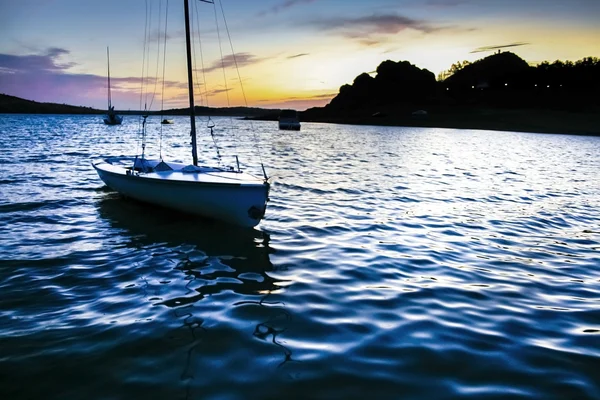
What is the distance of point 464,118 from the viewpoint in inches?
4503

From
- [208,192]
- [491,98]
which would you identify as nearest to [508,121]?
[491,98]

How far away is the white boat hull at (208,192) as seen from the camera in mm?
10859

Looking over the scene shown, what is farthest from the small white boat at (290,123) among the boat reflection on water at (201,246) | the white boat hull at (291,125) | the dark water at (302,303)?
the boat reflection on water at (201,246)

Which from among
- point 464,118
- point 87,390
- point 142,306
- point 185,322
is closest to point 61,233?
point 142,306

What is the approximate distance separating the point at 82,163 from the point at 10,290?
79.8ft

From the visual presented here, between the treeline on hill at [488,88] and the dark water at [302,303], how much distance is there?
122m

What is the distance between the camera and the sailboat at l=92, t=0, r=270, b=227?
1088cm

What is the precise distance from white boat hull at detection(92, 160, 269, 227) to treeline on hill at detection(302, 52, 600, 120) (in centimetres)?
12418

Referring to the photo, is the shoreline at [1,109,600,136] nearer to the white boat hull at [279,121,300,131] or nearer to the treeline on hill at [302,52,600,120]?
the treeline on hill at [302,52,600,120]

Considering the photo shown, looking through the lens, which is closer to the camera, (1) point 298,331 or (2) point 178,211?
(1) point 298,331

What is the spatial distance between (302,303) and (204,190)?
577 centimetres

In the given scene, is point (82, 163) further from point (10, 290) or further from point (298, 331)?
point (298, 331)

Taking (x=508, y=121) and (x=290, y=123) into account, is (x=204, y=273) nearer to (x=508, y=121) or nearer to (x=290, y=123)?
(x=290, y=123)

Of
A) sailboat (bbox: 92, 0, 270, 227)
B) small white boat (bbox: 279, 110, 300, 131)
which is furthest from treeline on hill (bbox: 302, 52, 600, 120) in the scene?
sailboat (bbox: 92, 0, 270, 227)
